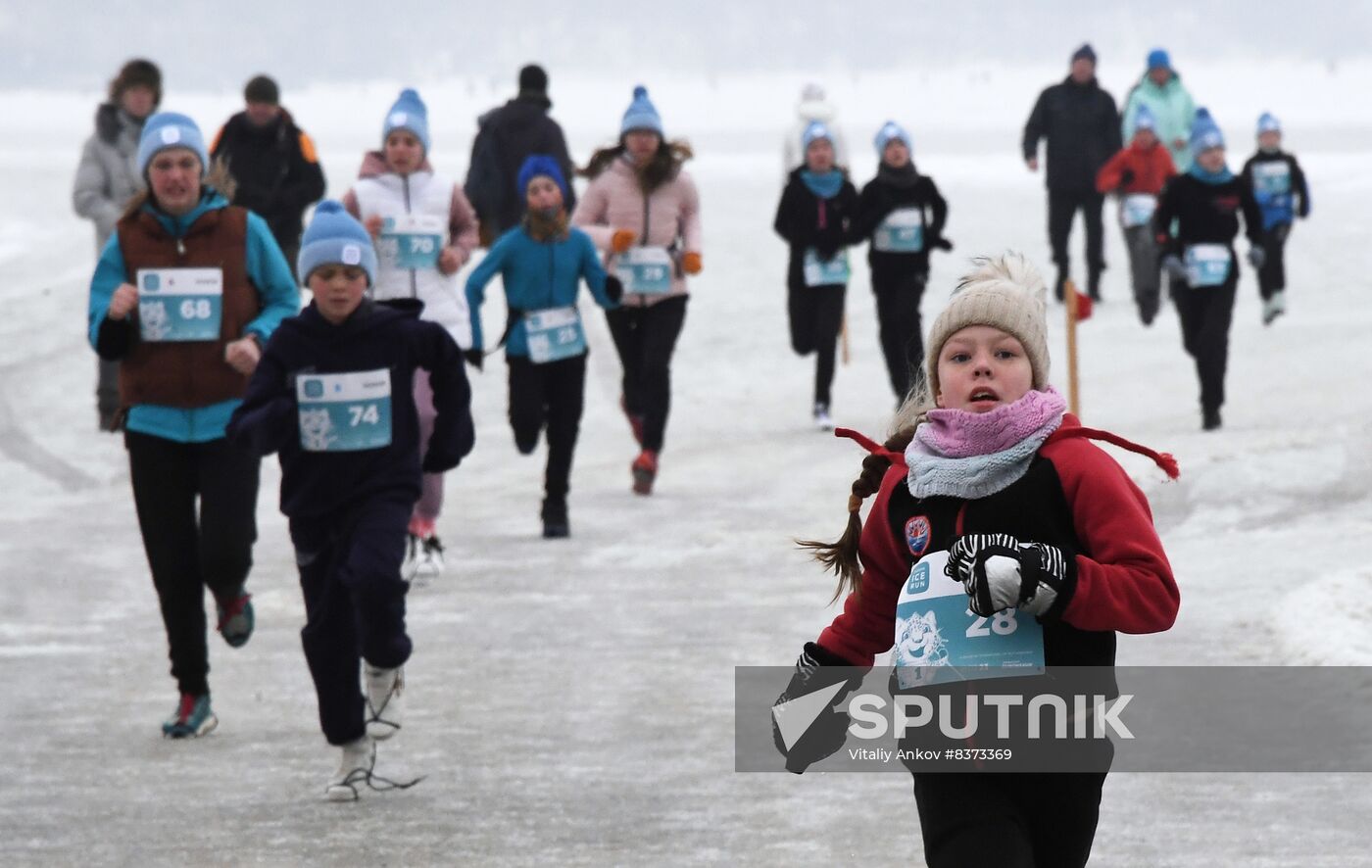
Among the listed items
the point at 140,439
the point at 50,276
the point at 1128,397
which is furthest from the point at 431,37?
the point at 140,439

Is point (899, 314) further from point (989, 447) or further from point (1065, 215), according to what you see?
point (989, 447)

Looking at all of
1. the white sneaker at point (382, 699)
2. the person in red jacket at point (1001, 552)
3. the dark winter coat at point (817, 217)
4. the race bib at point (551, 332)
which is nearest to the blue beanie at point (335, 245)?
the white sneaker at point (382, 699)

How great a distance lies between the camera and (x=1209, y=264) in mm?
13422

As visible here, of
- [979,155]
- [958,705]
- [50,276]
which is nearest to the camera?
[958,705]

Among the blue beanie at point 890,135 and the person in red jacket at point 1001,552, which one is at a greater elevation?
the blue beanie at point 890,135

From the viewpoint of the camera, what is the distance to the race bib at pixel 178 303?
276 inches

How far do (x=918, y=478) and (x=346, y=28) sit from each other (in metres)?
109

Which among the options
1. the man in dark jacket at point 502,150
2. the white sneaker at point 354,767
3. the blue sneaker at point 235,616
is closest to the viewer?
the white sneaker at point 354,767

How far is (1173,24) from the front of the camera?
329ft

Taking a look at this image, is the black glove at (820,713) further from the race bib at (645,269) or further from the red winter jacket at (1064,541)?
the race bib at (645,269)

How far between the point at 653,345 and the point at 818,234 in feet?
6.99

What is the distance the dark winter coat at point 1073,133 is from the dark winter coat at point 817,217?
5385 millimetres

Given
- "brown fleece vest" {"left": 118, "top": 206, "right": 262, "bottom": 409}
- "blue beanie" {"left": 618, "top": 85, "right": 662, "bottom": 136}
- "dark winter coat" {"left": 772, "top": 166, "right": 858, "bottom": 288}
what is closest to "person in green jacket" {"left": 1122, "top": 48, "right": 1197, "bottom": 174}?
"dark winter coat" {"left": 772, "top": 166, "right": 858, "bottom": 288}

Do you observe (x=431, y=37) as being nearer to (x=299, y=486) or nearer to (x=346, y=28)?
(x=346, y=28)
